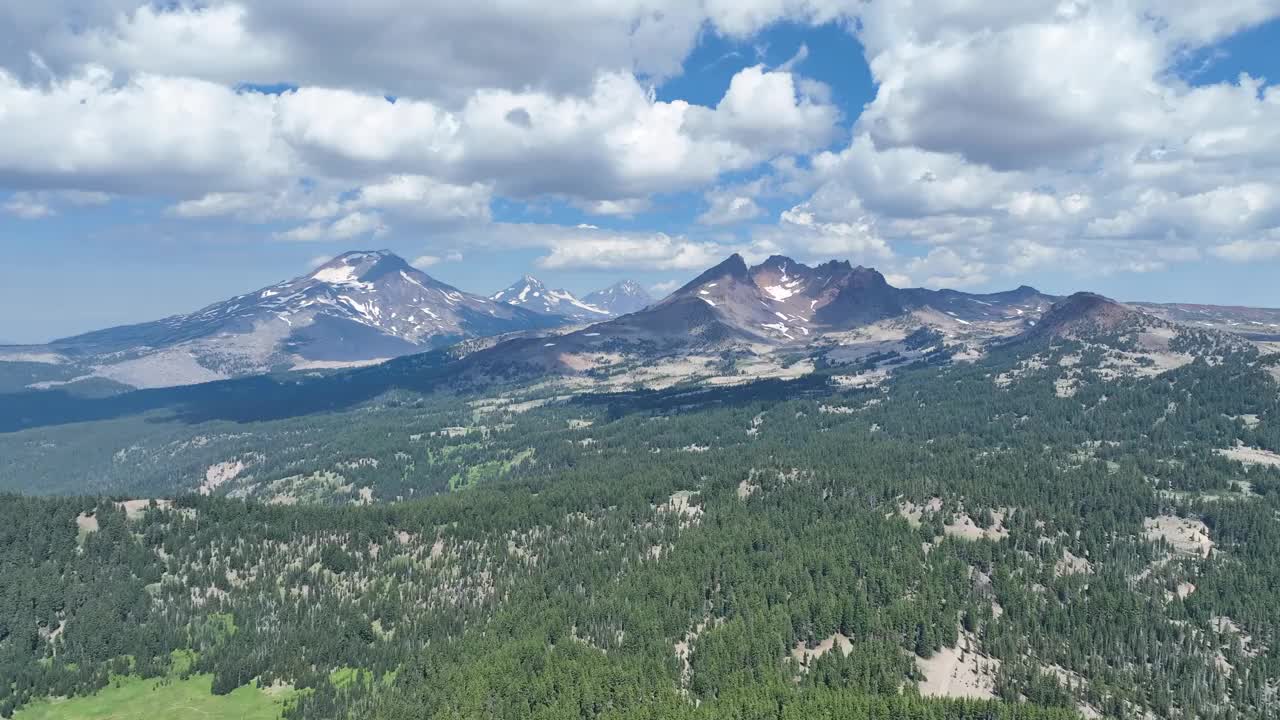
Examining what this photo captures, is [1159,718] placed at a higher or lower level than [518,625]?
lower

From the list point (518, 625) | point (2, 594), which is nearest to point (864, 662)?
point (518, 625)

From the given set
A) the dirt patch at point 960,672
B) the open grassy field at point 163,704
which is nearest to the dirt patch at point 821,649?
the dirt patch at point 960,672

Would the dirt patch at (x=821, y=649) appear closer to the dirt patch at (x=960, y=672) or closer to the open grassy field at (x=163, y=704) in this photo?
the dirt patch at (x=960, y=672)

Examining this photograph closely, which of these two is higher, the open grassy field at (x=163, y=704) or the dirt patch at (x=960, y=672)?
the open grassy field at (x=163, y=704)

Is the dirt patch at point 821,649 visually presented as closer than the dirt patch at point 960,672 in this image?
No

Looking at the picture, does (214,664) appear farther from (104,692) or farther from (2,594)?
(2,594)

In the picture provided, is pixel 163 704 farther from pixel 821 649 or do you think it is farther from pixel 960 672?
pixel 960 672
